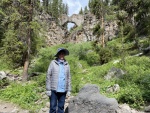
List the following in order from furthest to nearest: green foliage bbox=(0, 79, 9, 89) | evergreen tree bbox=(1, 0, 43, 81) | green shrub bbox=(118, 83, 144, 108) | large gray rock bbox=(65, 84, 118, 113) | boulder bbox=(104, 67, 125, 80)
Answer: evergreen tree bbox=(1, 0, 43, 81), green foliage bbox=(0, 79, 9, 89), boulder bbox=(104, 67, 125, 80), green shrub bbox=(118, 83, 144, 108), large gray rock bbox=(65, 84, 118, 113)

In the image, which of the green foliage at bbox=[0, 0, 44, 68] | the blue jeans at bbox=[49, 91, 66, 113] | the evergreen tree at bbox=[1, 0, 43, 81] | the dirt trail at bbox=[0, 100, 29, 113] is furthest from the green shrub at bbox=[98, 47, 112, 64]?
the blue jeans at bbox=[49, 91, 66, 113]

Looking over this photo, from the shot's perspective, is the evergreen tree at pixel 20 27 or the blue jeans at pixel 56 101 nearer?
the blue jeans at pixel 56 101

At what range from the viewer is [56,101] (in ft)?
21.5

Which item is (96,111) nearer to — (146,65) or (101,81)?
(101,81)

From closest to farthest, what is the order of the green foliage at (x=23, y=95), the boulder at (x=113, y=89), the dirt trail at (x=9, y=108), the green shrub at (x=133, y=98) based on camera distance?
the green shrub at (x=133, y=98)
the dirt trail at (x=9, y=108)
the green foliage at (x=23, y=95)
the boulder at (x=113, y=89)

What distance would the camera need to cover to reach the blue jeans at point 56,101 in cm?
649

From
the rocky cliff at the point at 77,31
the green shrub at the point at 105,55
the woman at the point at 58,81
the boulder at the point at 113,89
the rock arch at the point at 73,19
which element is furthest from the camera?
the rock arch at the point at 73,19

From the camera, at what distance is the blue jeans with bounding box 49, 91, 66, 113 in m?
6.49

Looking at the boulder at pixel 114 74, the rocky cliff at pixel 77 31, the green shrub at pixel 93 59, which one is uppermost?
the rocky cliff at pixel 77 31

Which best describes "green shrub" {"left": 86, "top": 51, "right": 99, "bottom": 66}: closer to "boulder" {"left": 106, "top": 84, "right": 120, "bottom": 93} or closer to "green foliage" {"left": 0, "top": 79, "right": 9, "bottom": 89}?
"green foliage" {"left": 0, "top": 79, "right": 9, "bottom": 89}

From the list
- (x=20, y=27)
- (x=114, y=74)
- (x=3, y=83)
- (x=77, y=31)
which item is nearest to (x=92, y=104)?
(x=114, y=74)

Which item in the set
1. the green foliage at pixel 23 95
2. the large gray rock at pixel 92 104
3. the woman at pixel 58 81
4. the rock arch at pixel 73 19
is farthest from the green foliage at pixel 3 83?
the rock arch at pixel 73 19

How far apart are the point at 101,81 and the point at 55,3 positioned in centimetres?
7160

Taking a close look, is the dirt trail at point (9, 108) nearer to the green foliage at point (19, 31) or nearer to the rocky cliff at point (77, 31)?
the green foliage at point (19, 31)
